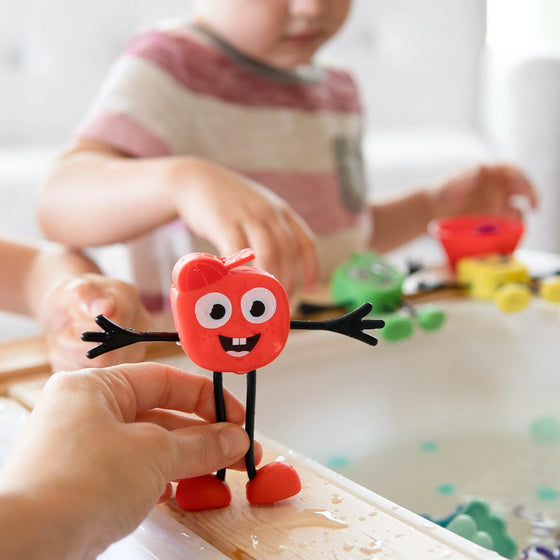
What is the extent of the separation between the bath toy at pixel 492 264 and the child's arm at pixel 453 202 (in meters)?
0.13

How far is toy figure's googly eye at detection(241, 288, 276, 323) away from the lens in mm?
250

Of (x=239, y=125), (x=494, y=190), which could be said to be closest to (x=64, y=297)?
(x=239, y=125)

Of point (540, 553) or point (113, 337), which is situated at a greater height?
point (113, 337)

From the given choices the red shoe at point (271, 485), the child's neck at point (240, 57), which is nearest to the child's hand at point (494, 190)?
the child's neck at point (240, 57)

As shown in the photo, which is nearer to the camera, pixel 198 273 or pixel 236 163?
pixel 198 273

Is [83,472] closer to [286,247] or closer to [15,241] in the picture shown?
[286,247]

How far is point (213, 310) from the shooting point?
0.25 m

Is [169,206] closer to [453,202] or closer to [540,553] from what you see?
[540,553]

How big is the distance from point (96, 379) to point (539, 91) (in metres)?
1.41

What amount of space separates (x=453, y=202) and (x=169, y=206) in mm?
474

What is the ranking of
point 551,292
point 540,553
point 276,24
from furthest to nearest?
point 276,24 < point 551,292 < point 540,553

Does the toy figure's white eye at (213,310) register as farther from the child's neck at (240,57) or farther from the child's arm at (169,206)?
the child's neck at (240,57)

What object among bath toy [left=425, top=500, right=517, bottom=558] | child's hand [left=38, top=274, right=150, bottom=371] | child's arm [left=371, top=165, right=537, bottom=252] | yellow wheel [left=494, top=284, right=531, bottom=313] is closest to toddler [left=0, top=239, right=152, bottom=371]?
child's hand [left=38, top=274, right=150, bottom=371]

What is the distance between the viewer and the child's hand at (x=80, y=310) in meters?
0.35
